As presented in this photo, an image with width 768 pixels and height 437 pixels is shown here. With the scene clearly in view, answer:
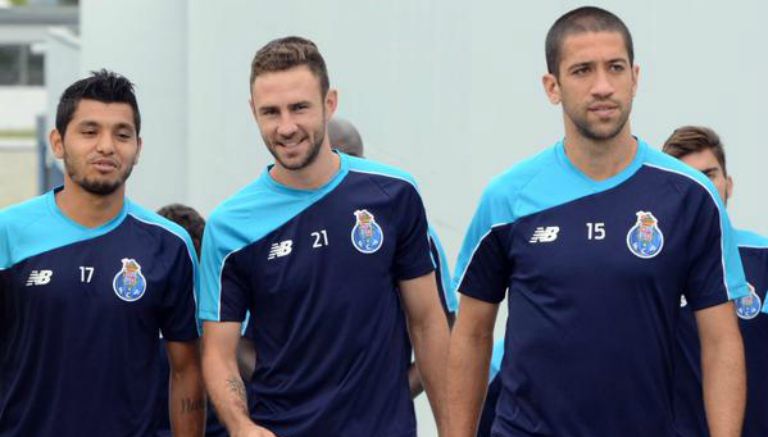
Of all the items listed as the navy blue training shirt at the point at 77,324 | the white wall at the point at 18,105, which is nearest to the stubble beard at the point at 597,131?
the navy blue training shirt at the point at 77,324

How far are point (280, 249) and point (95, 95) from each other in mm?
861

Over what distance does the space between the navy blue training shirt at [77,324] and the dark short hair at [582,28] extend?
147cm

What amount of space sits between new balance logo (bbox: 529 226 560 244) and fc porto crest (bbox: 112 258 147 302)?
132 centimetres

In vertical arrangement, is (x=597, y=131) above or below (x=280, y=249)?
above

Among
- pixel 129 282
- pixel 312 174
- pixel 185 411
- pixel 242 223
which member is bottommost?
pixel 185 411

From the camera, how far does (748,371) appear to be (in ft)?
18.9

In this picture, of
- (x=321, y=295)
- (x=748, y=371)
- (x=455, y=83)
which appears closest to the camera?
(x=321, y=295)

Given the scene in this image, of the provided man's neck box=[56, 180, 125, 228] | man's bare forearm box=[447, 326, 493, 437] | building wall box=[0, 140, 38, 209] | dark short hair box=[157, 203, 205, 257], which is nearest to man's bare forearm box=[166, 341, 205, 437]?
man's neck box=[56, 180, 125, 228]

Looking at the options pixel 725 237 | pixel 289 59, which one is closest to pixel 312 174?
pixel 289 59

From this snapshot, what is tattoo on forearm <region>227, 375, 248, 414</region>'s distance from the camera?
5.10 meters

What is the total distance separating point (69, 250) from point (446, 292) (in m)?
1.52

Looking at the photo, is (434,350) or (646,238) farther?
(434,350)

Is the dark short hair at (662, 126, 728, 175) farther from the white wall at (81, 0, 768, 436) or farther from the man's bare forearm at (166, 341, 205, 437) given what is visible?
the man's bare forearm at (166, 341, 205, 437)

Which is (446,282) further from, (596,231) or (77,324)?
(77,324)
